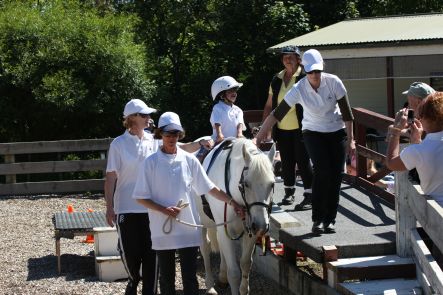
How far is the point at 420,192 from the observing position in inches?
254

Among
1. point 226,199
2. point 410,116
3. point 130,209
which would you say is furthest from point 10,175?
point 410,116

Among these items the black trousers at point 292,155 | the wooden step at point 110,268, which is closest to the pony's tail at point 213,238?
the black trousers at point 292,155

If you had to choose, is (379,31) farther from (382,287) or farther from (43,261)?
(382,287)

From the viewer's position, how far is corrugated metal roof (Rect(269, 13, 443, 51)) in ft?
60.5

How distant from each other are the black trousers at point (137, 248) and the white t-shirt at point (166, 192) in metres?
0.56

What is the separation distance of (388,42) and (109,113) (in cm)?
667

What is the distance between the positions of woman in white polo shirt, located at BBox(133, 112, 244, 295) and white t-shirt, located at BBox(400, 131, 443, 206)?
1846 mm

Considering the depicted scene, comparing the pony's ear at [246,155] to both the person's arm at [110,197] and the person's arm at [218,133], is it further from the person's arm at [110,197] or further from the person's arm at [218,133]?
the person's arm at [218,133]

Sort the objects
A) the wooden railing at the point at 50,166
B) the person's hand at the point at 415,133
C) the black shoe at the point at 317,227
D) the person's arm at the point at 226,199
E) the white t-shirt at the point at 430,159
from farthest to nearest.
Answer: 1. the wooden railing at the point at 50,166
2. the black shoe at the point at 317,227
3. the person's arm at the point at 226,199
4. the person's hand at the point at 415,133
5. the white t-shirt at the point at 430,159

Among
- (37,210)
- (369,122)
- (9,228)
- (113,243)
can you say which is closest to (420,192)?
(369,122)

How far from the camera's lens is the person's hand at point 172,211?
6.94 m

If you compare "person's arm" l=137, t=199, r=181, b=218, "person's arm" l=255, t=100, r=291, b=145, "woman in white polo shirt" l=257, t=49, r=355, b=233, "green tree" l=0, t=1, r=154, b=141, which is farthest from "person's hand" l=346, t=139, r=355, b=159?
"green tree" l=0, t=1, r=154, b=141

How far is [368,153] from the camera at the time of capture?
411 inches

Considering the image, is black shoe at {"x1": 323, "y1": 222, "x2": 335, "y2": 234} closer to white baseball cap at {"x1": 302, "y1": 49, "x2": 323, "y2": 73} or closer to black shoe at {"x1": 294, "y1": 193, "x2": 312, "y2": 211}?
black shoe at {"x1": 294, "y1": 193, "x2": 312, "y2": 211}
